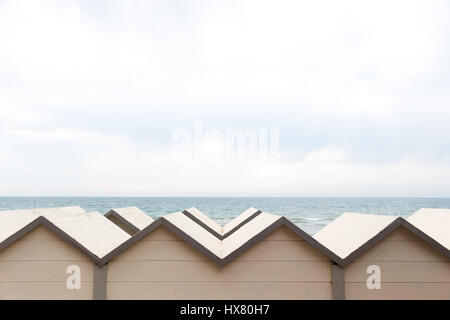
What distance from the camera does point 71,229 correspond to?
8367 millimetres

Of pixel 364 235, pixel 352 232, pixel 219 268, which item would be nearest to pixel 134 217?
pixel 219 268

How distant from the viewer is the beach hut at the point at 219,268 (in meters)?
7.87

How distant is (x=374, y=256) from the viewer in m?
7.77

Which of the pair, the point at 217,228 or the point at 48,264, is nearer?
the point at 48,264

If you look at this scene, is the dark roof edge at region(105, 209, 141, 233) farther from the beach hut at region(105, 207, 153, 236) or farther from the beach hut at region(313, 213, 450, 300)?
the beach hut at region(313, 213, 450, 300)

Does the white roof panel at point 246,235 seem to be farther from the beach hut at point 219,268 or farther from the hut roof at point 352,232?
the hut roof at point 352,232

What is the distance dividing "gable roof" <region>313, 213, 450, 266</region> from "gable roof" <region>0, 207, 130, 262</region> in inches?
183

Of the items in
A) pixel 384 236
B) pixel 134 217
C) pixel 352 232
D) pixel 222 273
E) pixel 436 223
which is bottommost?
pixel 222 273

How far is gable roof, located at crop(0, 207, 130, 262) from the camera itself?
787 centimetres

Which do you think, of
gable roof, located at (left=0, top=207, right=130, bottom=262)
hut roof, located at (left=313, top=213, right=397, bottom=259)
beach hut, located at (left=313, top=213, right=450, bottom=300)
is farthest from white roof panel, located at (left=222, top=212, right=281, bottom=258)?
gable roof, located at (left=0, top=207, right=130, bottom=262)

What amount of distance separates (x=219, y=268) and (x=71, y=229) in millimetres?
3056

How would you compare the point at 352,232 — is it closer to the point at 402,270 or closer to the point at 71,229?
the point at 402,270

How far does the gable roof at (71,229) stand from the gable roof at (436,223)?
7.01m

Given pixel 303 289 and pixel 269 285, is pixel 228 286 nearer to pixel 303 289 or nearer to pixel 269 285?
pixel 269 285
